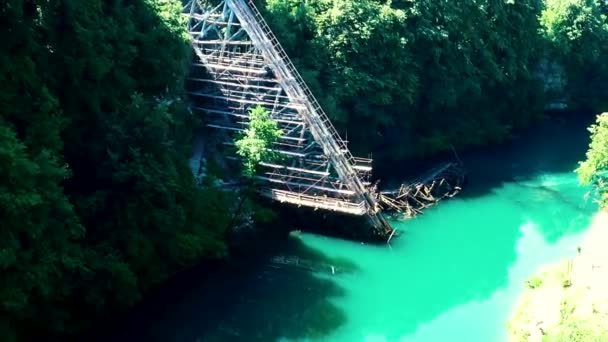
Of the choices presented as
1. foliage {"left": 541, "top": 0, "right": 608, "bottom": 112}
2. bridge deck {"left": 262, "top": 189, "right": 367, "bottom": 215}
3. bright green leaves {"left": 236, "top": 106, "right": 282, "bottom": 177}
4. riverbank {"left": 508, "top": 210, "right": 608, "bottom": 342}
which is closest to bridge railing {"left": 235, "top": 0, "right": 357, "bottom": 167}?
bridge deck {"left": 262, "top": 189, "right": 367, "bottom": 215}

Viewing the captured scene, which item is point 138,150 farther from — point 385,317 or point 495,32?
point 495,32

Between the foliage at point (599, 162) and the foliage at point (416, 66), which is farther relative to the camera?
the foliage at point (416, 66)

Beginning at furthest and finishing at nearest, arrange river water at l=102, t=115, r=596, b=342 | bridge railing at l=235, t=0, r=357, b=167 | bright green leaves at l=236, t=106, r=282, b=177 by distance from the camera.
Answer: bridge railing at l=235, t=0, r=357, b=167 < bright green leaves at l=236, t=106, r=282, b=177 < river water at l=102, t=115, r=596, b=342

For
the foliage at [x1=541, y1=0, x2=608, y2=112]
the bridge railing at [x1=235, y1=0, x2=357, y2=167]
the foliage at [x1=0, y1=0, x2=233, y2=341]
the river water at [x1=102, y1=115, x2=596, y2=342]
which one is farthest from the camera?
the foliage at [x1=541, y1=0, x2=608, y2=112]

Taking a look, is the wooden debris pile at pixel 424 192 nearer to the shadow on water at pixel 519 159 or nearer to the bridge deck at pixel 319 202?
the shadow on water at pixel 519 159

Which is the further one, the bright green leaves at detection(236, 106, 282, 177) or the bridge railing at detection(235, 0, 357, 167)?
the bridge railing at detection(235, 0, 357, 167)

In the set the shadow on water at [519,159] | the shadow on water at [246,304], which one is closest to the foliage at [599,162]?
the shadow on water at [519,159]

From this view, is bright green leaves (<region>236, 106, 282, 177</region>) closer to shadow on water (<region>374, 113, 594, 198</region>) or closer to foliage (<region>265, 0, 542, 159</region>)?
foliage (<region>265, 0, 542, 159</region>)
